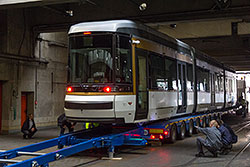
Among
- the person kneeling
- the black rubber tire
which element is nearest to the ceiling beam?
the black rubber tire

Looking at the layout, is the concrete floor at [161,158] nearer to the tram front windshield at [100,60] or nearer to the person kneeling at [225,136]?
the person kneeling at [225,136]

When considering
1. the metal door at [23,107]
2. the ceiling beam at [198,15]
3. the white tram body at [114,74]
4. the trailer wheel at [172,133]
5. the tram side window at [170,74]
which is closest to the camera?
the white tram body at [114,74]

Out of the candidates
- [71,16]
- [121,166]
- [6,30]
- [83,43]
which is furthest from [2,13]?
[121,166]

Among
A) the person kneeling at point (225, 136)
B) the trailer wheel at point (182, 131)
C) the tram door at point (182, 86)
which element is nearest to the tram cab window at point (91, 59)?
the person kneeling at point (225, 136)

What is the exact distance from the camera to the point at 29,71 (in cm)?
1995

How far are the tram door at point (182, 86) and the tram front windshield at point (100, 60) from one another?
5.07 metres

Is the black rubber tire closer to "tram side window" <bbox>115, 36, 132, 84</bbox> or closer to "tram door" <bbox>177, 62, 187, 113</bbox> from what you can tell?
"tram door" <bbox>177, 62, 187, 113</bbox>

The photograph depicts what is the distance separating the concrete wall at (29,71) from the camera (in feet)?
61.3

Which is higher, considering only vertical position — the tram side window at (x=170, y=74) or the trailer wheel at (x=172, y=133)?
the tram side window at (x=170, y=74)

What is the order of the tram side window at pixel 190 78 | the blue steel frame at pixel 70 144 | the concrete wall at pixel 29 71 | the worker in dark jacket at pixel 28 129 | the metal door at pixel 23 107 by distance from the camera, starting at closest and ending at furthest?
the blue steel frame at pixel 70 144
the worker in dark jacket at pixel 28 129
the tram side window at pixel 190 78
the concrete wall at pixel 29 71
the metal door at pixel 23 107

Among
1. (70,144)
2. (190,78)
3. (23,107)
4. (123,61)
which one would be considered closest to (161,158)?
(70,144)

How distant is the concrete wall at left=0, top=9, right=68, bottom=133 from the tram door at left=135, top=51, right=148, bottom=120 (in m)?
9.18

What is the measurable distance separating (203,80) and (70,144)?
35.9 feet

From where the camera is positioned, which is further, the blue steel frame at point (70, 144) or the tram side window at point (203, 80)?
the tram side window at point (203, 80)
